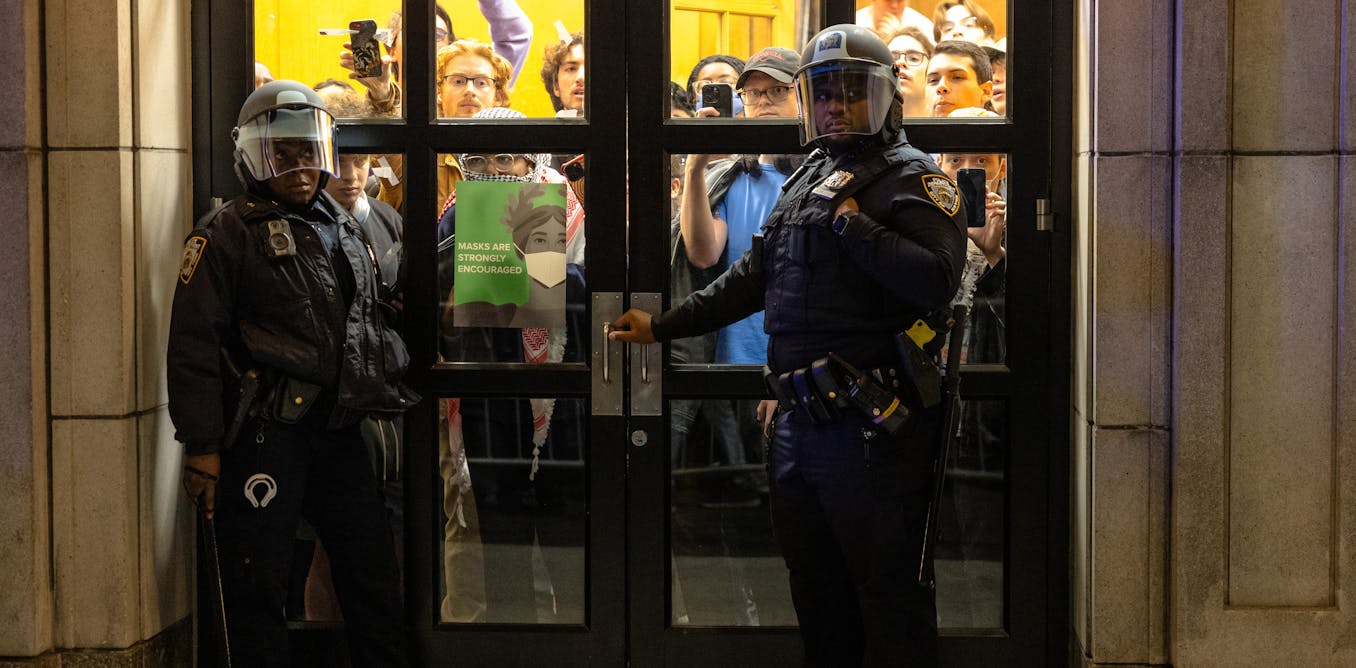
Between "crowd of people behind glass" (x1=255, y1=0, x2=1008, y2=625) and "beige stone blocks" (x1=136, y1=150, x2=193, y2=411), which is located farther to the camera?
"crowd of people behind glass" (x1=255, y1=0, x2=1008, y2=625)

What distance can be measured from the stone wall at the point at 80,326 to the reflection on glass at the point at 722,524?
1715 millimetres

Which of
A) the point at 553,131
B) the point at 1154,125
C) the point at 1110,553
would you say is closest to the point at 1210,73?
the point at 1154,125

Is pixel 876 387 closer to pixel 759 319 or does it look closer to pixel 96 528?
pixel 759 319

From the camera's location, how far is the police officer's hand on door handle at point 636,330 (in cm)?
397

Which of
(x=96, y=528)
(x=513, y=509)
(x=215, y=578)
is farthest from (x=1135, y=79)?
(x=96, y=528)

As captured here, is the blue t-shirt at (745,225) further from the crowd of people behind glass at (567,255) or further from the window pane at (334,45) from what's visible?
the window pane at (334,45)

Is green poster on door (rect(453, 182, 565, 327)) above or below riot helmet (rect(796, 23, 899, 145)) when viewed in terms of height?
below

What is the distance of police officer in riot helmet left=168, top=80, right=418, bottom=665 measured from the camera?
3.71 m

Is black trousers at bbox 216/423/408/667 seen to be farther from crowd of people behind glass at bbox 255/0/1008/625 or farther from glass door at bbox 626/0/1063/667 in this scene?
glass door at bbox 626/0/1063/667

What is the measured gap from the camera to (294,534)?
3.90 metres

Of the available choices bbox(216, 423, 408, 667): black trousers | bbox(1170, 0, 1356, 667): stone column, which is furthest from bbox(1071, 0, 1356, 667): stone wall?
bbox(216, 423, 408, 667): black trousers

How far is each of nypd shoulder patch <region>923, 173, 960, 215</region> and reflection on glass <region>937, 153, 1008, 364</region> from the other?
0.72 m

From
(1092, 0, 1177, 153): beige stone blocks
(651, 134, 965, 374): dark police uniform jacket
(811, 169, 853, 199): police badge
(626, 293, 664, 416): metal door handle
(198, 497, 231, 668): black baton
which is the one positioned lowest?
(198, 497, 231, 668): black baton

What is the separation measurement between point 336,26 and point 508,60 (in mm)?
596
